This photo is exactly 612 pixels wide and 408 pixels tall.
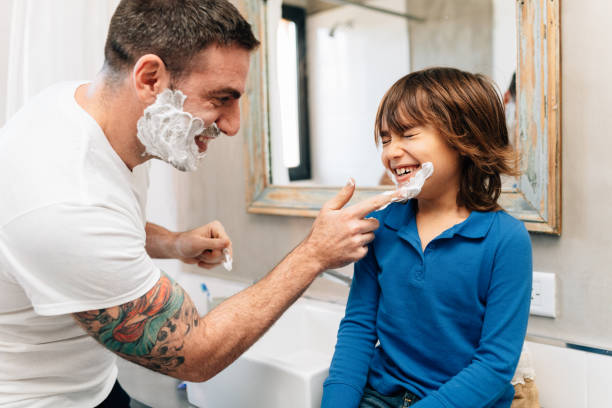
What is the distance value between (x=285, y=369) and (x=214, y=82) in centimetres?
56

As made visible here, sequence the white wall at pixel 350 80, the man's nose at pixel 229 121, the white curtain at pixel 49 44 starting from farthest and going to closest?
the white curtain at pixel 49 44
the white wall at pixel 350 80
the man's nose at pixel 229 121

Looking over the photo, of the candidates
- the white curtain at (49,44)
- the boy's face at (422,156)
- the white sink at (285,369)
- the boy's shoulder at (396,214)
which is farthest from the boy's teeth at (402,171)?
the white curtain at (49,44)

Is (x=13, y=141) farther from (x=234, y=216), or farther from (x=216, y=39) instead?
(x=234, y=216)

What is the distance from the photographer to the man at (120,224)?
0.75m

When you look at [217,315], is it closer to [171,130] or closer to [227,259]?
[227,259]

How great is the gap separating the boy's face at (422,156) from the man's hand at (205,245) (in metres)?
0.45

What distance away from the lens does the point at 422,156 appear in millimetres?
879

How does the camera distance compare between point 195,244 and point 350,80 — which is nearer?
point 195,244

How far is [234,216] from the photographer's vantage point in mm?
1697

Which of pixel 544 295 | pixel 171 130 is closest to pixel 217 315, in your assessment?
pixel 171 130

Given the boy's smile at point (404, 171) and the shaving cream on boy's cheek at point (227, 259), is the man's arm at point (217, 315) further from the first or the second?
the shaving cream on boy's cheek at point (227, 259)

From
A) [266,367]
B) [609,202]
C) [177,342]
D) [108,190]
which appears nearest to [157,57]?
[108,190]

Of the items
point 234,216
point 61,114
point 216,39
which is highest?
point 216,39

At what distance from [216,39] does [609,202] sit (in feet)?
2.54
